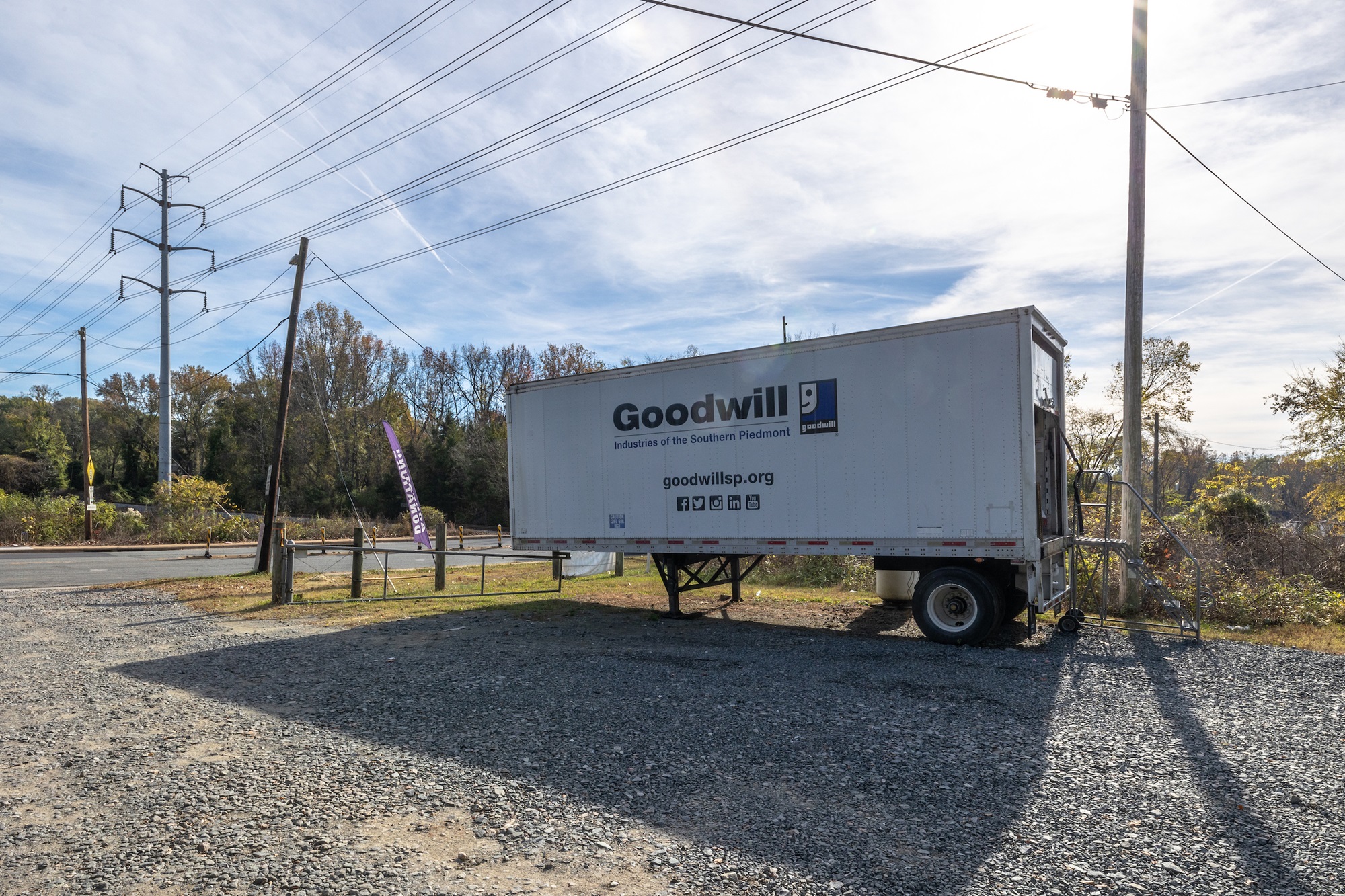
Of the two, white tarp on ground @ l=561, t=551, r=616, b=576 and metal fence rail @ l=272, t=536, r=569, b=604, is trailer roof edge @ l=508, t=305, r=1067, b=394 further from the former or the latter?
white tarp on ground @ l=561, t=551, r=616, b=576

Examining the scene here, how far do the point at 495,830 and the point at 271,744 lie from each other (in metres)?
2.37

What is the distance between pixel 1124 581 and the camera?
10.9 meters

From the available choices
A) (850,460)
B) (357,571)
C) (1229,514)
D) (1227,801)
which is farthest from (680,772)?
(1229,514)

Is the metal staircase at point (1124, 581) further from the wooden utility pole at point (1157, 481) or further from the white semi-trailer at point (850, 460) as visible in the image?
the wooden utility pole at point (1157, 481)

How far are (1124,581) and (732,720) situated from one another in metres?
7.61

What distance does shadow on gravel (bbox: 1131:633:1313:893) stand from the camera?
348cm

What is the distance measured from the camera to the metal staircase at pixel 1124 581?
30.8 feet

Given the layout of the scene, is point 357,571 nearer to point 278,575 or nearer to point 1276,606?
point 278,575

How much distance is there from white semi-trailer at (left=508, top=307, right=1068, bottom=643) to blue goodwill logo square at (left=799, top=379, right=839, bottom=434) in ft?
0.06

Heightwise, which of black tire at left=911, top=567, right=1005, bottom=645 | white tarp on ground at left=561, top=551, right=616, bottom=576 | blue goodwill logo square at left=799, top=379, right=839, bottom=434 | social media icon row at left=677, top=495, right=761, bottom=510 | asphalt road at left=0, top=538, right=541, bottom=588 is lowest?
asphalt road at left=0, top=538, right=541, bottom=588

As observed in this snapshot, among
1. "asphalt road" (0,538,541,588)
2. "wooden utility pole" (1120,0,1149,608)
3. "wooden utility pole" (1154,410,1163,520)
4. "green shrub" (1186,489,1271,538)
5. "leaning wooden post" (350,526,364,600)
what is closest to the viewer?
"wooden utility pole" (1120,0,1149,608)

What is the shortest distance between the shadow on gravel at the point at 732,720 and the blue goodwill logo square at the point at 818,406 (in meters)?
2.58

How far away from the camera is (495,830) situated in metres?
4.02

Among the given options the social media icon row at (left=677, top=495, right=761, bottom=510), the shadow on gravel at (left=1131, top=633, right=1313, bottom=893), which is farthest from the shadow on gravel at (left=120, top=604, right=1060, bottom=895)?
the social media icon row at (left=677, top=495, right=761, bottom=510)
